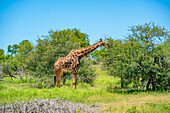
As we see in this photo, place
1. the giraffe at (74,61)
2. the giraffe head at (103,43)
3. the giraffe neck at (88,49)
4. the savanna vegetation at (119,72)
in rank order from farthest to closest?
1. the giraffe head at (103,43)
2. the giraffe neck at (88,49)
3. the giraffe at (74,61)
4. the savanna vegetation at (119,72)

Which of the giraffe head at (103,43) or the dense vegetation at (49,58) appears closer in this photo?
the giraffe head at (103,43)

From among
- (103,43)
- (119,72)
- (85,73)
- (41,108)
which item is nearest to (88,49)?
(103,43)

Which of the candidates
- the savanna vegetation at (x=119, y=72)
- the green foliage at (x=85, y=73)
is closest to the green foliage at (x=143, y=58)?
the savanna vegetation at (x=119, y=72)

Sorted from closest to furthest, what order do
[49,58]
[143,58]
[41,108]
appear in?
[41,108], [143,58], [49,58]

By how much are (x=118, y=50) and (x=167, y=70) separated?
3360 mm

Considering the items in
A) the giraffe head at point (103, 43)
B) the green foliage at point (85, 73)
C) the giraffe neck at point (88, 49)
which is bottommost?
the green foliage at point (85, 73)

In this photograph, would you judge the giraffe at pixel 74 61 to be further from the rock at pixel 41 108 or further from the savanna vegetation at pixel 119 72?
the rock at pixel 41 108

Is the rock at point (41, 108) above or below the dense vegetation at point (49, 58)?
below

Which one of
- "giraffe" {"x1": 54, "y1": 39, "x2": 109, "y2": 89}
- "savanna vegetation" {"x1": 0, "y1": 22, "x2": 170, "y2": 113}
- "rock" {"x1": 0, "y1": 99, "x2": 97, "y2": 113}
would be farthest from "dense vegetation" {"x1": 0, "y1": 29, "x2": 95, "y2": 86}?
"rock" {"x1": 0, "y1": 99, "x2": 97, "y2": 113}

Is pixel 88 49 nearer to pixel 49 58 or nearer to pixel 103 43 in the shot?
pixel 103 43

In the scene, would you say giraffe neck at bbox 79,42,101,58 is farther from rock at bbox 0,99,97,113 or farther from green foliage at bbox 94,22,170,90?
rock at bbox 0,99,97,113

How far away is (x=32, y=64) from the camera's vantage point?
1878 centimetres

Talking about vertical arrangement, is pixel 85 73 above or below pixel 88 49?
below

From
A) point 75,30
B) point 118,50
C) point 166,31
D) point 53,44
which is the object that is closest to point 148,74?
point 118,50
